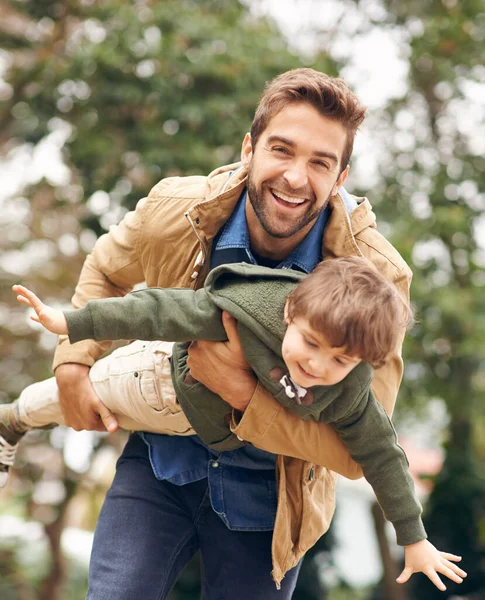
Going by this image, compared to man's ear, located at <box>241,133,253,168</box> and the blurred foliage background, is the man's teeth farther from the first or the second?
the blurred foliage background

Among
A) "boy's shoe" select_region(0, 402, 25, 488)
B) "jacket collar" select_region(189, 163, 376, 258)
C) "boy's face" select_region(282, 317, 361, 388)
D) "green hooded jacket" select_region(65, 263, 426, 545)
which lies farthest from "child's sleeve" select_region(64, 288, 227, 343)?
"boy's shoe" select_region(0, 402, 25, 488)

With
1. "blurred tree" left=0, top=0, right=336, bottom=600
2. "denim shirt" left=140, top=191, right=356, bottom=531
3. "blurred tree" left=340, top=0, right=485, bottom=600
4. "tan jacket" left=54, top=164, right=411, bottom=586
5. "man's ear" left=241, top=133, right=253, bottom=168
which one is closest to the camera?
"tan jacket" left=54, top=164, right=411, bottom=586

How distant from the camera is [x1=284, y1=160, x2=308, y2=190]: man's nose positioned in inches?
90.3

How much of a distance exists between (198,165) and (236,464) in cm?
340

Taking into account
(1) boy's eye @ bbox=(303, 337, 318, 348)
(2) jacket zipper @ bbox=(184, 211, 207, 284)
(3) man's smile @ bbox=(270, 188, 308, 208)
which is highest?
(3) man's smile @ bbox=(270, 188, 308, 208)

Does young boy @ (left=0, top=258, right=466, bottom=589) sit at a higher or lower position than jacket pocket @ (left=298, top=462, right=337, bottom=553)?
higher

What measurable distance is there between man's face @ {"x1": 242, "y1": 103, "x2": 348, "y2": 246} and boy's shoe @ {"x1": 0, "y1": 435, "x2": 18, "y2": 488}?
1.21 m

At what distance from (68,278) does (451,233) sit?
3.09 metres

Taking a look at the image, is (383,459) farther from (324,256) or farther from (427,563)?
(324,256)

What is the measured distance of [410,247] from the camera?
577cm

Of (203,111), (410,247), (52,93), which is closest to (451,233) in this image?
(410,247)

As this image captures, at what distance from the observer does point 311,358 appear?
1.98m

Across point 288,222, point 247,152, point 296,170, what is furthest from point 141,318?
point 247,152

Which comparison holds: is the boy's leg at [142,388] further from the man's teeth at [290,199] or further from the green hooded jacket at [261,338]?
the man's teeth at [290,199]
